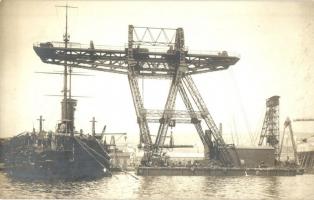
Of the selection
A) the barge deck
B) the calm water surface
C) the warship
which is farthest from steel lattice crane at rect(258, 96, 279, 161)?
the warship

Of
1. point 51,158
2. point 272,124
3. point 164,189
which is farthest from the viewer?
point 272,124

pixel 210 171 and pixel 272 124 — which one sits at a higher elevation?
pixel 272 124

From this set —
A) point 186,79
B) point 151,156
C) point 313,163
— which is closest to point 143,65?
point 186,79

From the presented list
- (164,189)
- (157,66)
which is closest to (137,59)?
(157,66)

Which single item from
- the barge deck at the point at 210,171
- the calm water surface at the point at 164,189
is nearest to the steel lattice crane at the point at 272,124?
the barge deck at the point at 210,171

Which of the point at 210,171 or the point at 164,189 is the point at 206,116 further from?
the point at 164,189

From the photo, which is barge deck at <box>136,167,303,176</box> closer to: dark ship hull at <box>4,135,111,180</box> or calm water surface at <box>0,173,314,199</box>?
calm water surface at <box>0,173,314,199</box>

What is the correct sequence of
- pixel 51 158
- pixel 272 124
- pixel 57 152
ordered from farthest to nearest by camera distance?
pixel 272 124
pixel 57 152
pixel 51 158
